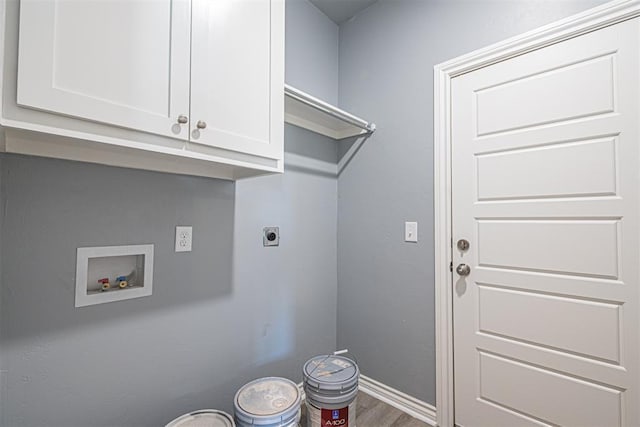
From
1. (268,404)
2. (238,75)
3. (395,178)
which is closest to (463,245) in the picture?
(395,178)

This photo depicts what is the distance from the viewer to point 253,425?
1210mm

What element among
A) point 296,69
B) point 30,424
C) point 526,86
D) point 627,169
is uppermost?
point 296,69

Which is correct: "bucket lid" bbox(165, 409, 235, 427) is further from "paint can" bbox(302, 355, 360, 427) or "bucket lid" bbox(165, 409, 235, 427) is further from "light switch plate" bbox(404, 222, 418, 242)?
"light switch plate" bbox(404, 222, 418, 242)

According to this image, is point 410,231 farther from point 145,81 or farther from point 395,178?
point 145,81

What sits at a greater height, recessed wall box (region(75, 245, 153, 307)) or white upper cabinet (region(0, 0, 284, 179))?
white upper cabinet (region(0, 0, 284, 179))

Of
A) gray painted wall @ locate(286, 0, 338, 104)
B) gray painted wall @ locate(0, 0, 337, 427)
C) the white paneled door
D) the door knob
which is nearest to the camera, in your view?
gray painted wall @ locate(0, 0, 337, 427)

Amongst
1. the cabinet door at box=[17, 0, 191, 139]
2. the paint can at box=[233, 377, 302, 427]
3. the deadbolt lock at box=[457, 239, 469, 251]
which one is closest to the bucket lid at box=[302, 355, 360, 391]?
the paint can at box=[233, 377, 302, 427]

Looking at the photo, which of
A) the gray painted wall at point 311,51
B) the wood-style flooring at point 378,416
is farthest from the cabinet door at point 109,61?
the wood-style flooring at point 378,416

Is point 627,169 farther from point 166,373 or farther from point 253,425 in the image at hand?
point 166,373

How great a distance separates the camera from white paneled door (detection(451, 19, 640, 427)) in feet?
3.93

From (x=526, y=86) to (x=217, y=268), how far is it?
174 centimetres

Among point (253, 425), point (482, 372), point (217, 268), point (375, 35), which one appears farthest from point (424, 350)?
point (375, 35)

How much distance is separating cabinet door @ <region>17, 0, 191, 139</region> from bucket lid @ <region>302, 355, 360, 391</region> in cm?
127

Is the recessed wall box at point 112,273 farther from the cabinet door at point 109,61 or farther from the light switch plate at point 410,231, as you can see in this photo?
the light switch plate at point 410,231
